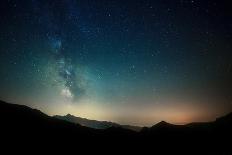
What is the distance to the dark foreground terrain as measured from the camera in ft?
197

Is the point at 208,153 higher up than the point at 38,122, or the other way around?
the point at 38,122

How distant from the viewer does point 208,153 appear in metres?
63.5

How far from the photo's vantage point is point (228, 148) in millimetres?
62688

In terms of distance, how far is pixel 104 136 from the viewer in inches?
3017

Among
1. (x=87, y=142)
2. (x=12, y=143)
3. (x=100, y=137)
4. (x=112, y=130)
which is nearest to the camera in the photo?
(x=12, y=143)

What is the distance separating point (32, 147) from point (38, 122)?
19.4 meters

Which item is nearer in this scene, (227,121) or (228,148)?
(228,148)

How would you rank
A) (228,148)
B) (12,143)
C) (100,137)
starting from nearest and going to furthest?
1. (12,143)
2. (228,148)
3. (100,137)

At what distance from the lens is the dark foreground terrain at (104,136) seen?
59.9 metres

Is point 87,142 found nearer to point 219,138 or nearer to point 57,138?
point 57,138

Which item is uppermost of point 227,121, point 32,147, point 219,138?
point 227,121

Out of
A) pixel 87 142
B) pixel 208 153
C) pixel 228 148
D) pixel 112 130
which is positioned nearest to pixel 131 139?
pixel 112 130

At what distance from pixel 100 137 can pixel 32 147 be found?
26368 millimetres

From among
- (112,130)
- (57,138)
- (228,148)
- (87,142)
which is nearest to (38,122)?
(57,138)
